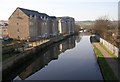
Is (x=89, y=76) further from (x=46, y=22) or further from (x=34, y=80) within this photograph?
(x=46, y=22)

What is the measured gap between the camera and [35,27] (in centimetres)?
6297

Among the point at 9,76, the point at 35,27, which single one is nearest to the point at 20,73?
the point at 9,76

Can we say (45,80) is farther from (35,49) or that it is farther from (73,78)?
(35,49)

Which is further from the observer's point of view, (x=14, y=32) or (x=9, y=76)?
(x=14, y=32)

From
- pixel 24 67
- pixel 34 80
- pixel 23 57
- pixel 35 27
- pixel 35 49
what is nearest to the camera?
pixel 34 80

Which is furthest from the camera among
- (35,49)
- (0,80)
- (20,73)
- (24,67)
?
(35,49)

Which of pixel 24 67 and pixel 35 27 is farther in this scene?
pixel 35 27

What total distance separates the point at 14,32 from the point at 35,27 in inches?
284

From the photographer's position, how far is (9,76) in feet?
74.7

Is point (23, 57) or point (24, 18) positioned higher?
point (24, 18)

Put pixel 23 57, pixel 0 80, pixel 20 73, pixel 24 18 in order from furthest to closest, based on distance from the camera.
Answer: pixel 24 18 → pixel 23 57 → pixel 20 73 → pixel 0 80

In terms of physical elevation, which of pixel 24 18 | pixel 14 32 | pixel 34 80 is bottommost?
pixel 34 80

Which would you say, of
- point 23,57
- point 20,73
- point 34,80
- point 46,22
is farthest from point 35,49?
point 46,22

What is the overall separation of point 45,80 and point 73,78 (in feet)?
8.99
